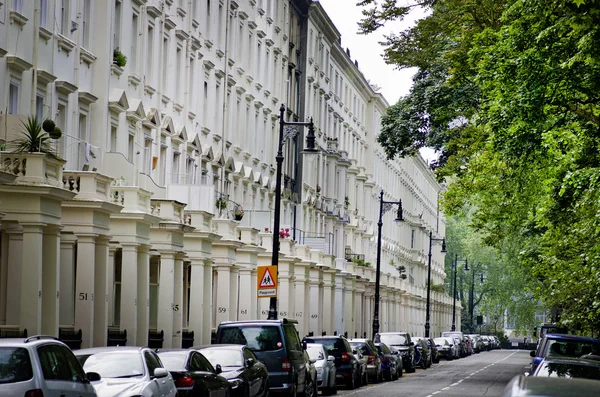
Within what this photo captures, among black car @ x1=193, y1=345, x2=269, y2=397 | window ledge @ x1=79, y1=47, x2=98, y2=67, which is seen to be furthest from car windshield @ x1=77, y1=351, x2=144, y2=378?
window ledge @ x1=79, y1=47, x2=98, y2=67

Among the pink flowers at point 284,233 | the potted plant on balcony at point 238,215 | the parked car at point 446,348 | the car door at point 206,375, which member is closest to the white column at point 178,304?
the potted plant on balcony at point 238,215

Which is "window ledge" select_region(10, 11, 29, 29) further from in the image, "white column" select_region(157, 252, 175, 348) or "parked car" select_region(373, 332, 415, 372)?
"parked car" select_region(373, 332, 415, 372)

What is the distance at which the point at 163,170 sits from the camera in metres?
40.5

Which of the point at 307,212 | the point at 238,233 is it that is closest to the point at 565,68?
the point at 238,233

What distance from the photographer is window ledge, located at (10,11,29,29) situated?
27469 millimetres

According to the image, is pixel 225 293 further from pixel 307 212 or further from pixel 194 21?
pixel 307 212

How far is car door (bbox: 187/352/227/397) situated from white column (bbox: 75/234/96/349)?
7.76 metres

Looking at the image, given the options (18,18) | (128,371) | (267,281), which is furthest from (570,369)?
(267,281)

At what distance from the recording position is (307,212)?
69.5m

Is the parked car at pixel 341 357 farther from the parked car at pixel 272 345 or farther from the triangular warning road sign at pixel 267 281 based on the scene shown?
the parked car at pixel 272 345

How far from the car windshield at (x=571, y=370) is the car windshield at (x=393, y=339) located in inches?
1470

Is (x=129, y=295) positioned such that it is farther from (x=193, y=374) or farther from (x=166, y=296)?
(x=193, y=374)

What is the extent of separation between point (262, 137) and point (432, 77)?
14.8m

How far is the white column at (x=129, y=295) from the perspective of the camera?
33.0m
